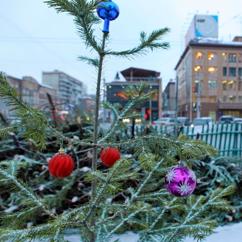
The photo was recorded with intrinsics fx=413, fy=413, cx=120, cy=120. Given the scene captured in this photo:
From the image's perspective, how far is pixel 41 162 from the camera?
14.5 ft

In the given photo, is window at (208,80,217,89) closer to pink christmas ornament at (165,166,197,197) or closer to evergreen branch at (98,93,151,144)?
evergreen branch at (98,93,151,144)

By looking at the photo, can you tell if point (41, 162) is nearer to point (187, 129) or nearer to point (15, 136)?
point (15, 136)

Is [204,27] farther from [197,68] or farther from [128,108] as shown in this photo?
[128,108]

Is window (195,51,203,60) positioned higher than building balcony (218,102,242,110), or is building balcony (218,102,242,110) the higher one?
window (195,51,203,60)

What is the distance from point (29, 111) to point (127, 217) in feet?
3.02

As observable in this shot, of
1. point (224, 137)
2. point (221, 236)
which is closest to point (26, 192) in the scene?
point (221, 236)

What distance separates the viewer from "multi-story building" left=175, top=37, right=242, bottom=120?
70.1 metres

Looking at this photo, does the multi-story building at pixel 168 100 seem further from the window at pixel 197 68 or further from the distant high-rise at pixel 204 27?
the distant high-rise at pixel 204 27

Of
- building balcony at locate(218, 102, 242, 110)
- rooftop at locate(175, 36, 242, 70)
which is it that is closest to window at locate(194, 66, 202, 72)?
rooftop at locate(175, 36, 242, 70)

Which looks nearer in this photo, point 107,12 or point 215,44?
point 107,12

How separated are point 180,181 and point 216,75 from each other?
72.7 m

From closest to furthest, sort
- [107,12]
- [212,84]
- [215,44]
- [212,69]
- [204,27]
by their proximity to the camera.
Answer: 1. [107,12]
2. [215,44]
3. [212,69]
4. [212,84]
5. [204,27]

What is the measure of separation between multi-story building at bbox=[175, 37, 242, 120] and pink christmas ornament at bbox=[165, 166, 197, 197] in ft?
225

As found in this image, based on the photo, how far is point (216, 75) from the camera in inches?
2835
